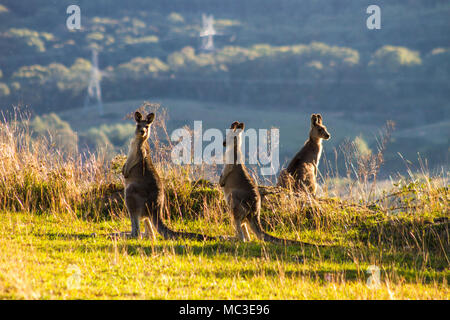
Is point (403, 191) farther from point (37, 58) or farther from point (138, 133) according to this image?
point (37, 58)

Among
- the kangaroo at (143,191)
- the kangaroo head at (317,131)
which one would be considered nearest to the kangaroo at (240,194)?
the kangaroo at (143,191)

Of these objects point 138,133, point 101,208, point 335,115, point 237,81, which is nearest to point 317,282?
point 138,133

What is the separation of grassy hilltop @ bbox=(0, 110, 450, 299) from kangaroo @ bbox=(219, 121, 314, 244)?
0.29m

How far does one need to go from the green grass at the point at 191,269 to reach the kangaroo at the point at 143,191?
28 centimetres

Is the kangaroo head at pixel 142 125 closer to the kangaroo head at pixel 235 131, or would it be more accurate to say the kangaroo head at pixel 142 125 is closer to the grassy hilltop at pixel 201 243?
the kangaroo head at pixel 235 131

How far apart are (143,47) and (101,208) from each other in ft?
505

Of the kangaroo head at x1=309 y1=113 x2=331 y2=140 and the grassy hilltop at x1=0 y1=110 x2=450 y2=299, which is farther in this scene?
the kangaroo head at x1=309 y1=113 x2=331 y2=140

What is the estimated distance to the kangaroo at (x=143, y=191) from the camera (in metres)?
8.84

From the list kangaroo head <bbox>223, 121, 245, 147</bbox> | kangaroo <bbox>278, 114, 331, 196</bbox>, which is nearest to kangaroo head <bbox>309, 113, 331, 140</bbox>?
kangaroo <bbox>278, 114, 331, 196</bbox>

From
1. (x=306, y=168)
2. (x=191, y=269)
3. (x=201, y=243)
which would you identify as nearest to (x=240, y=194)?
(x=201, y=243)

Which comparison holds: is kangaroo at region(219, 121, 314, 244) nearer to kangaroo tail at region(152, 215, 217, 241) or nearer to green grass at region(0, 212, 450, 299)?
green grass at region(0, 212, 450, 299)

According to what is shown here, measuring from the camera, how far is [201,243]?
8.80m

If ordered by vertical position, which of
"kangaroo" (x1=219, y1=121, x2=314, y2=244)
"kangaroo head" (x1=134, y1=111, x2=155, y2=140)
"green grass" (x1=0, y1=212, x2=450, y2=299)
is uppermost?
"kangaroo head" (x1=134, y1=111, x2=155, y2=140)

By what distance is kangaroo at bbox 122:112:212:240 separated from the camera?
884 cm
